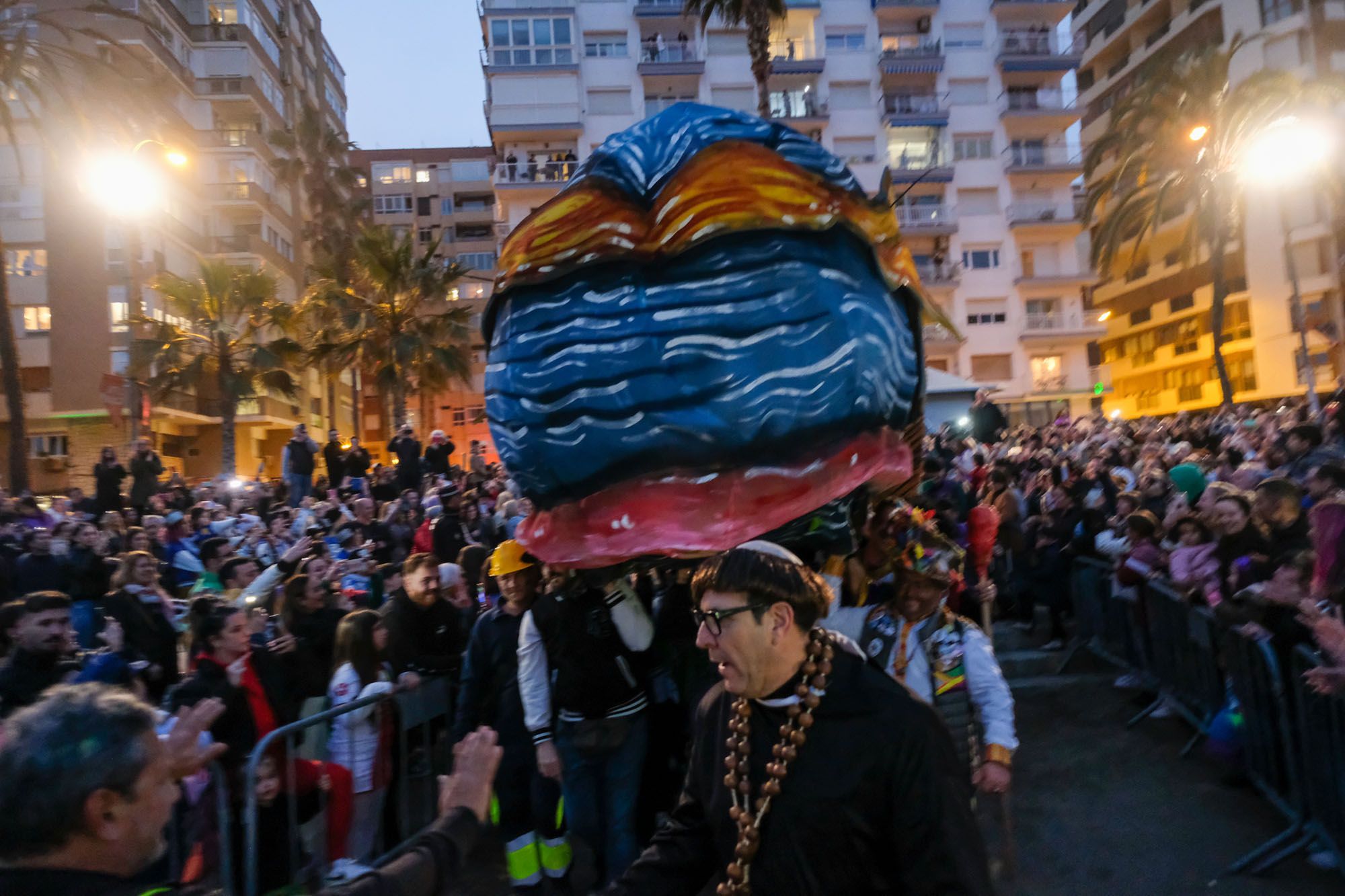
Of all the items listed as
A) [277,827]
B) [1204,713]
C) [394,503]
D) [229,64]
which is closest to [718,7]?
[394,503]

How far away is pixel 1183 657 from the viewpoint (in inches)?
219

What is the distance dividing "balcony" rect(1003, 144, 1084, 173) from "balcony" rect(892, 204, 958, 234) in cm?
314

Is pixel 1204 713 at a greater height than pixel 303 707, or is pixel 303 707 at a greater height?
pixel 303 707

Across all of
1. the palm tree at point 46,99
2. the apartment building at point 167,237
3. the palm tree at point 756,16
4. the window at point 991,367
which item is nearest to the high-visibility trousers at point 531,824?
the palm tree at point 46,99

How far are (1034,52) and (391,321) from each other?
92.2 feet

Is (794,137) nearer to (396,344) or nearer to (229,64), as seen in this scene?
(396,344)

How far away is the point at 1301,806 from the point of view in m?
3.95

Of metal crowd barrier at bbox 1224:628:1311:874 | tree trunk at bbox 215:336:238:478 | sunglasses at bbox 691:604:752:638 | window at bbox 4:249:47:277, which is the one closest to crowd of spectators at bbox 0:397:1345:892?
metal crowd barrier at bbox 1224:628:1311:874

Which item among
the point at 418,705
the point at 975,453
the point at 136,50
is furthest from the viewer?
the point at 136,50

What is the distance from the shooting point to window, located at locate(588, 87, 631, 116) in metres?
33.8

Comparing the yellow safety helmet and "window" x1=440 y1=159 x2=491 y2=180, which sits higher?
"window" x1=440 y1=159 x2=491 y2=180

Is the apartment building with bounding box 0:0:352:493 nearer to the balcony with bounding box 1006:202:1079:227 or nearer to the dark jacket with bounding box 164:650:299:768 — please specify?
the dark jacket with bounding box 164:650:299:768

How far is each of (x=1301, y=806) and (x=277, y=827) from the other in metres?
4.30

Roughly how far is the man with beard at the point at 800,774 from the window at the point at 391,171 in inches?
2123
